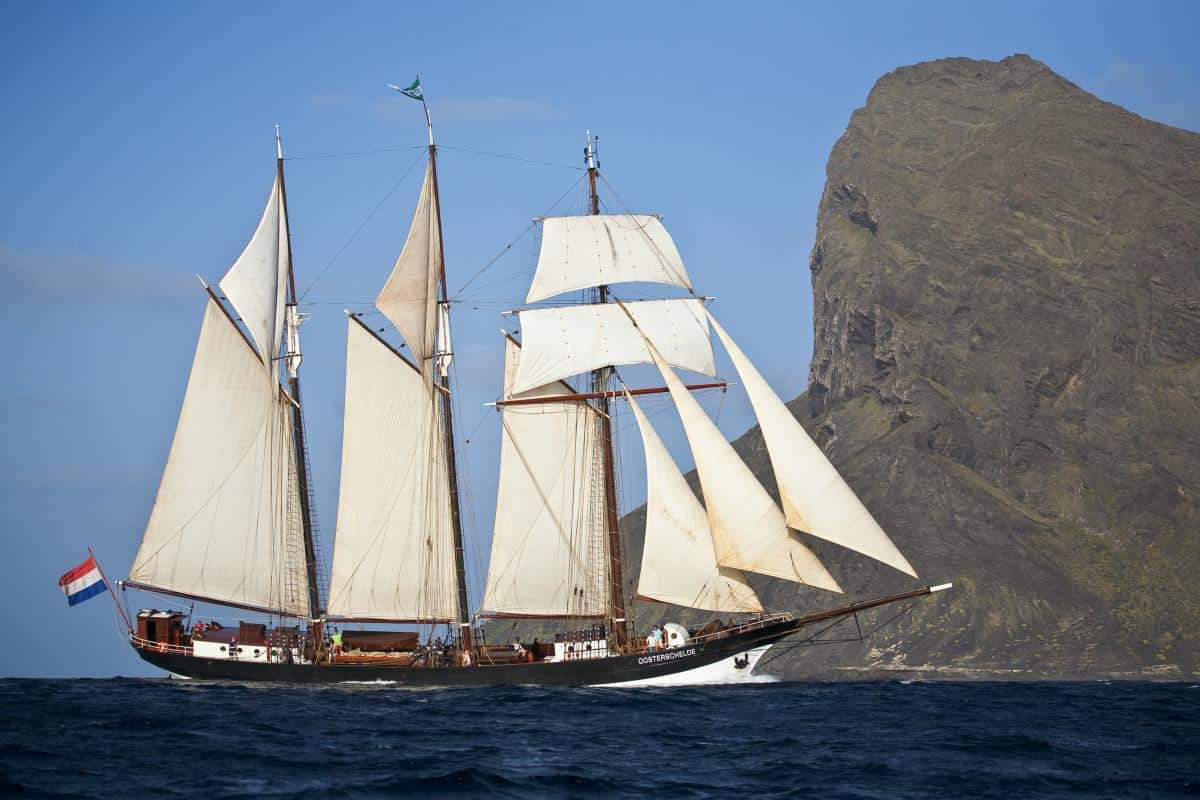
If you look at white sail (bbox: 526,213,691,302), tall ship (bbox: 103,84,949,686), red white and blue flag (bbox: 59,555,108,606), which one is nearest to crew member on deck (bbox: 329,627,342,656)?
tall ship (bbox: 103,84,949,686)

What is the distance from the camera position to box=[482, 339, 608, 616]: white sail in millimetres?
89312

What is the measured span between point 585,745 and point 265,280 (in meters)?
42.1

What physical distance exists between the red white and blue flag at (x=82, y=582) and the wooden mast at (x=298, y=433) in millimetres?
11419

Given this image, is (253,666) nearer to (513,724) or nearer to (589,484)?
(589,484)

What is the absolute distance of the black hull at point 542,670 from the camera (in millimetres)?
83750

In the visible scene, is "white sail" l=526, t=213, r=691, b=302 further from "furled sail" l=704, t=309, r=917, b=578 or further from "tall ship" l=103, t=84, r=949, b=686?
"furled sail" l=704, t=309, r=917, b=578

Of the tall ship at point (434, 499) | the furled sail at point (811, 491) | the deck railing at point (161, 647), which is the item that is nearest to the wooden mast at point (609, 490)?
the tall ship at point (434, 499)

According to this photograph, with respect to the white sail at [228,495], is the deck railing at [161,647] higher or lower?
lower

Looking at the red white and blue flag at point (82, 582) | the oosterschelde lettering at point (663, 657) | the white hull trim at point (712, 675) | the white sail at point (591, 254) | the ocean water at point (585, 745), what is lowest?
the ocean water at point (585, 745)

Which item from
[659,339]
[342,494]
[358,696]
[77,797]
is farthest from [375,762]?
[659,339]

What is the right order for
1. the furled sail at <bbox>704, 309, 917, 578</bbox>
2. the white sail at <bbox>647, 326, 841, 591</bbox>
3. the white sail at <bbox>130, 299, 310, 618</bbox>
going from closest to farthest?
1. the furled sail at <bbox>704, 309, 917, 578</bbox>
2. the white sail at <bbox>647, 326, 841, 591</bbox>
3. the white sail at <bbox>130, 299, 310, 618</bbox>

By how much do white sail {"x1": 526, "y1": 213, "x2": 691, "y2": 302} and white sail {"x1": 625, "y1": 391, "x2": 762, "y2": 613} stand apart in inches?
442

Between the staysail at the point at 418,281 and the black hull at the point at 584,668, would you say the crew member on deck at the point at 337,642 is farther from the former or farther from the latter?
the staysail at the point at 418,281

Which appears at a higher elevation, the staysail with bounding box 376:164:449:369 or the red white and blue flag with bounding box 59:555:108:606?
the staysail with bounding box 376:164:449:369
